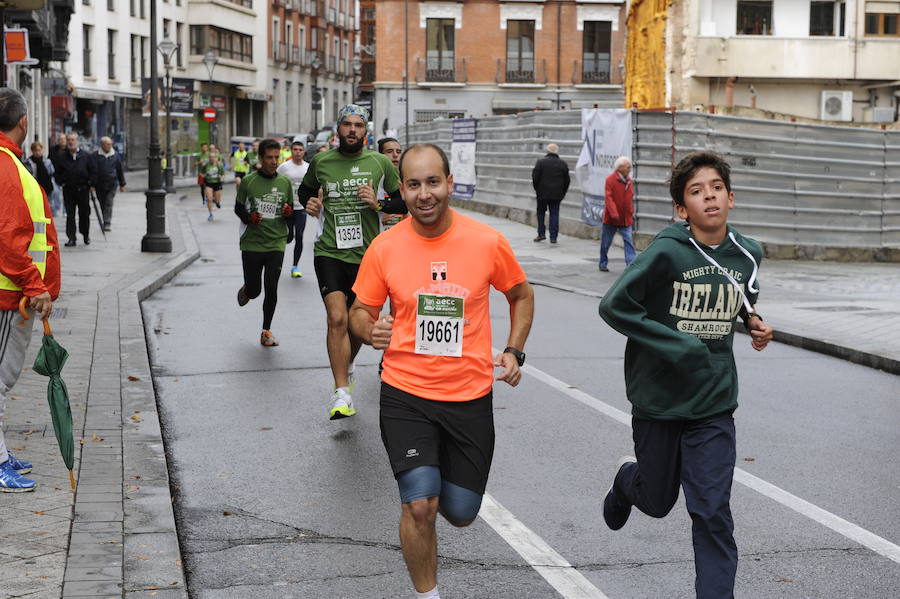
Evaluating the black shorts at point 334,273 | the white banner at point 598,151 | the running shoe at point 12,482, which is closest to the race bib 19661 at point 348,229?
the black shorts at point 334,273

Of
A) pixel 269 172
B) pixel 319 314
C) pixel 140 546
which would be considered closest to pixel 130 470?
pixel 140 546

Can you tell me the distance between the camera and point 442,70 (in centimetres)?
6538

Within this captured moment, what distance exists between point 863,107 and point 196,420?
43.7 metres

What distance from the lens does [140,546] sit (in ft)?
17.9

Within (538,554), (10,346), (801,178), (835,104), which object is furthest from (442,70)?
(538,554)

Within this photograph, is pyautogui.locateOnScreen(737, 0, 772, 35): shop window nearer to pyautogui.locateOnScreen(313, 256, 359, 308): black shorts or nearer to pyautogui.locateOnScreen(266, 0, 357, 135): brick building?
pyautogui.locateOnScreen(266, 0, 357, 135): brick building

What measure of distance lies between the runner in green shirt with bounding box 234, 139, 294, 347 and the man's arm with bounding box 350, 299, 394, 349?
6848 mm

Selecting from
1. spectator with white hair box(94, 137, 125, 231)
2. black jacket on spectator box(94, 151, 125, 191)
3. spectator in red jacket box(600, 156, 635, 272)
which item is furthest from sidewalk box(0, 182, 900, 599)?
spectator with white hair box(94, 137, 125, 231)

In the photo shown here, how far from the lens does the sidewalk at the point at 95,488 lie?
5.03 meters

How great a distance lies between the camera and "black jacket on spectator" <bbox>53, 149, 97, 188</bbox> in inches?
911

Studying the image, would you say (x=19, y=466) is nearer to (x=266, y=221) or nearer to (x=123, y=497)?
(x=123, y=497)

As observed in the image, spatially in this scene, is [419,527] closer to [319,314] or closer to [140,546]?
[140,546]

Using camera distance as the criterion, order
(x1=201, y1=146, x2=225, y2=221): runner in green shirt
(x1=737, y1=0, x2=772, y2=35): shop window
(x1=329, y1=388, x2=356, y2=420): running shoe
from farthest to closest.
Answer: (x1=737, y1=0, x2=772, y2=35): shop window → (x1=201, y1=146, x2=225, y2=221): runner in green shirt → (x1=329, y1=388, x2=356, y2=420): running shoe

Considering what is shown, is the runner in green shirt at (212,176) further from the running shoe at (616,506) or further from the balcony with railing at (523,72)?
the balcony with railing at (523,72)
